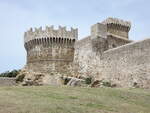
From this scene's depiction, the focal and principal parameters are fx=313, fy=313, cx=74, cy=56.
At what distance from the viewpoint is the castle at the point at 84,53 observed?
23.5m

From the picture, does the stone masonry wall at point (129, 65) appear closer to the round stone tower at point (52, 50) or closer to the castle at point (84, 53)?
the castle at point (84, 53)

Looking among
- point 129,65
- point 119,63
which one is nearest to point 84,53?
point 119,63

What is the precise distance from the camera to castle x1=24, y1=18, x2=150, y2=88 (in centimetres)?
2345

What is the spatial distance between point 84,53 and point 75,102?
1432 centimetres

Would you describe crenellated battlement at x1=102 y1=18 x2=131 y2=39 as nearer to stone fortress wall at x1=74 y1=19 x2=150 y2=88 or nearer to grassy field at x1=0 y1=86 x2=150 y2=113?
stone fortress wall at x1=74 y1=19 x2=150 y2=88

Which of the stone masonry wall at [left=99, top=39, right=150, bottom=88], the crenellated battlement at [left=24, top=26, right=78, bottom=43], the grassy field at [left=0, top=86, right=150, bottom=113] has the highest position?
the crenellated battlement at [left=24, top=26, right=78, bottom=43]

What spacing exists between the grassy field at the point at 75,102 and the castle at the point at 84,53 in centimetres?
664

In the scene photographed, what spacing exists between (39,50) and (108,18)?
298 inches

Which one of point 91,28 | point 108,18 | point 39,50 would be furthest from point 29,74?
point 108,18

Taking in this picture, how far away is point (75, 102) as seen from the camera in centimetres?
1342

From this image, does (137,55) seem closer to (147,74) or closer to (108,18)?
(147,74)

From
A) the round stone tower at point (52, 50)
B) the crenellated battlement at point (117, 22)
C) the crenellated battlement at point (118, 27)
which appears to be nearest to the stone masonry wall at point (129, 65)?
the round stone tower at point (52, 50)

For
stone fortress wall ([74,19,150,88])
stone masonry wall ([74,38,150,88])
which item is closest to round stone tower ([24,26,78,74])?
stone fortress wall ([74,19,150,88])

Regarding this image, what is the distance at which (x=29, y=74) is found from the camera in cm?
2942
